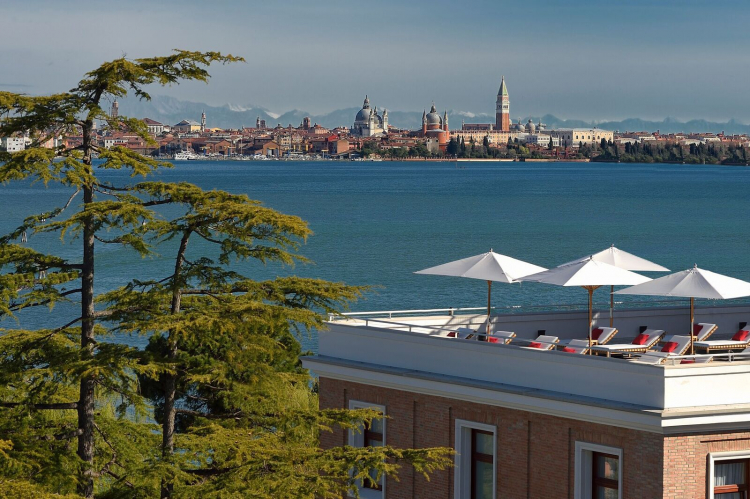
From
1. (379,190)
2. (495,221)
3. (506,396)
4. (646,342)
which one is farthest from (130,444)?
(379,190)

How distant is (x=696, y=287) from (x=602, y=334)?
218 cm

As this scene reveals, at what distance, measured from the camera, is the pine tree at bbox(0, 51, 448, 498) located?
12.5 metres

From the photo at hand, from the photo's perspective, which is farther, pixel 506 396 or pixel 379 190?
pixel 379 190

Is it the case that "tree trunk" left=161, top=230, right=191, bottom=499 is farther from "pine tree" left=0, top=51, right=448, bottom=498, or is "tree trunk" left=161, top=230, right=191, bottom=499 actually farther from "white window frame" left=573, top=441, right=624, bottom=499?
"white window frame" left=573, top=441, right=624, bottom=499

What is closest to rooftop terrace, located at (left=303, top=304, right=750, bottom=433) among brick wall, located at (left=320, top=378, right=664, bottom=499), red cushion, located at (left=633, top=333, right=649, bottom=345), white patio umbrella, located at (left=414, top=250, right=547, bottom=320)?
brick wall, located at (left=320, top=378, right=664, bottom=499)

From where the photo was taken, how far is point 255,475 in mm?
12258

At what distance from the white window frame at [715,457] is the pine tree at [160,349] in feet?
10.3

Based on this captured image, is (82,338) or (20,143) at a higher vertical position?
(20,143)

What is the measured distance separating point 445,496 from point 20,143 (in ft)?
23.3

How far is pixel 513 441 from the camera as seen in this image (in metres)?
14.6

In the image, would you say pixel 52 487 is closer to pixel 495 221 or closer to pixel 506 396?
pixel 506 396

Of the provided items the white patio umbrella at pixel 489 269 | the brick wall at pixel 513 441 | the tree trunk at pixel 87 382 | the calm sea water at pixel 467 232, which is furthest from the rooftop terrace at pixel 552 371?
the calm sea water at pixel 467 232

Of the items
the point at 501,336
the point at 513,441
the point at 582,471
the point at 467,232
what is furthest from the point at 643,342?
the point at 467,232

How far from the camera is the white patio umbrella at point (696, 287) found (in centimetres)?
1630
